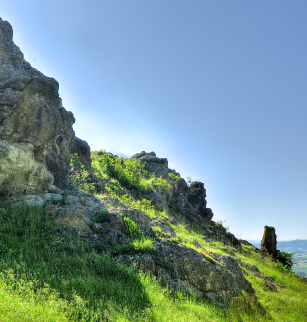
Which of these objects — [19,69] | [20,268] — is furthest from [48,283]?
[19,69]

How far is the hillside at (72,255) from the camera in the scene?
18.1 feet

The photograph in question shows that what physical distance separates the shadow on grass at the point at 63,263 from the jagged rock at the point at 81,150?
35.4ft

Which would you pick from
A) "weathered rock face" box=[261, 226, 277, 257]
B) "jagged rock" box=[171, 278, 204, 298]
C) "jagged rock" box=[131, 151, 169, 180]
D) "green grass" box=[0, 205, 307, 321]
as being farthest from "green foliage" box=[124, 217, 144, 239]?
"weathered rock face" box=[261, 226, 277, 257]

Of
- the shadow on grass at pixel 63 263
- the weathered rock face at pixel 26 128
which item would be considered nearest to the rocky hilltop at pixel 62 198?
the weathered rock face at pixel 26 128

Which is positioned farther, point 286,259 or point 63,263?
point 286,259

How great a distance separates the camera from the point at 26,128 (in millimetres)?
10414

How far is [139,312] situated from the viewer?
585 cm

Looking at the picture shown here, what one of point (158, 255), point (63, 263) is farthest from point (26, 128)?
point (158, 255)

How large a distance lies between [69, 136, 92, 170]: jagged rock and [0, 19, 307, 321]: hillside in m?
5.25

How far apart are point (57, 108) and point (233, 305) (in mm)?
12065

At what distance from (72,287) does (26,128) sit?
7.63 meters

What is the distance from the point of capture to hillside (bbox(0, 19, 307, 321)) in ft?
18.1

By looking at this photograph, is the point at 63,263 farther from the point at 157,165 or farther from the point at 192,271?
the point at 157,165

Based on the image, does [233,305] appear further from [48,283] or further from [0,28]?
[0,28]
